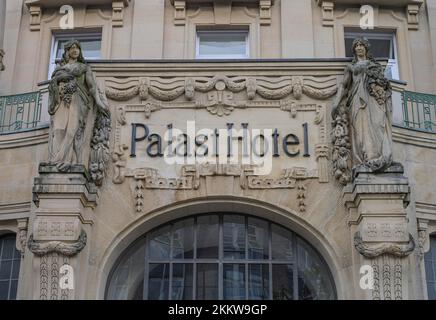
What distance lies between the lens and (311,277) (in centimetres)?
1322

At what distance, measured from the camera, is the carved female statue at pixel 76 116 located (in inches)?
507

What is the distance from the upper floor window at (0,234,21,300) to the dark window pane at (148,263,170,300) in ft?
8.65

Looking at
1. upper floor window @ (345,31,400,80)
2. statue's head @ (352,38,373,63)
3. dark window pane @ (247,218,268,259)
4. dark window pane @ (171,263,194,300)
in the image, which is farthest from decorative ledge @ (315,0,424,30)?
dark window pane @ (171,263,194,300)

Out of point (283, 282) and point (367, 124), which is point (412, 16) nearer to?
point (367, 124)

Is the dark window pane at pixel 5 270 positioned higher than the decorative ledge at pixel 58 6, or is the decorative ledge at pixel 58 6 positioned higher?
the decorative ledge at pixel 58 6

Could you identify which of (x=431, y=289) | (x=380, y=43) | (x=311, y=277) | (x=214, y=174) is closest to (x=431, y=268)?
(x=431, y=289)

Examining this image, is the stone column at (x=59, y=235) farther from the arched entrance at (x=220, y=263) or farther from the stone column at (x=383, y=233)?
the stone column at (x=383, y=233)

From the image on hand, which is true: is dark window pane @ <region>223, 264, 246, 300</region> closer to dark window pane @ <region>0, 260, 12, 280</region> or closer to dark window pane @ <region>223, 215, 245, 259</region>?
dark window pane @ <region>223, 215, 245, 259</region>

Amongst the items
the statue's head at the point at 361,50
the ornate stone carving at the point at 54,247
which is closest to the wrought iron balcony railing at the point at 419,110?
the statue's head at the point at 361,50

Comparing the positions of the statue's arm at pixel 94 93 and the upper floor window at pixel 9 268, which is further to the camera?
the upper floor window at pixel 9 268

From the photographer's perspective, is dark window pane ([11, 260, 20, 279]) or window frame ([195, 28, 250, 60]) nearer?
dark window pane ([11, 260, 20, 279])

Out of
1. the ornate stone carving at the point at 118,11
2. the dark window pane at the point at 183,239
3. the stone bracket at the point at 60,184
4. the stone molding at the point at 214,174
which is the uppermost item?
the ornate stone carving at the point at 118,11

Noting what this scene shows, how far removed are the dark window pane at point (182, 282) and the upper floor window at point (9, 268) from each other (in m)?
3.03

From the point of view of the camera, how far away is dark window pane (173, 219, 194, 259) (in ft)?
43.9
